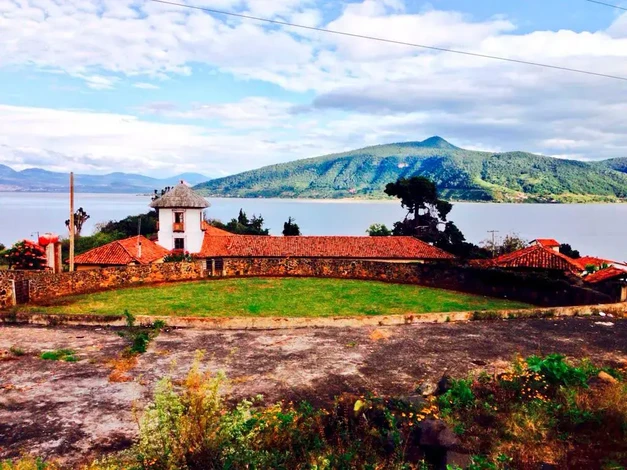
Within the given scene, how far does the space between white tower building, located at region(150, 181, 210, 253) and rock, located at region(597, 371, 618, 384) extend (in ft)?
115

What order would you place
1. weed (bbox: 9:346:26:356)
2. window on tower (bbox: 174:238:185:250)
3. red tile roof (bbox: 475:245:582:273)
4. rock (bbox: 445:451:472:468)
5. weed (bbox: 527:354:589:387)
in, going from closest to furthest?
rock (bbox: 445:451:472:468) < weed (bbox: 527:354:589:387) < weed (bbox: 9:346:26:356) < red tile roof (bbox: 475:245:582:273) < window on tower (bbox: 174:238:185:250)

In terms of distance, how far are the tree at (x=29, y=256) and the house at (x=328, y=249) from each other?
13.2 metres

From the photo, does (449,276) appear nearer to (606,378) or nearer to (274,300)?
(274,300)

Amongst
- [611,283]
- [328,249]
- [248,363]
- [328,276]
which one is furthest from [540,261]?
[248,363]

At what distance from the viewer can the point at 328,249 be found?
37.2 meters

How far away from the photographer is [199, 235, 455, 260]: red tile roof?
36531 millimetres

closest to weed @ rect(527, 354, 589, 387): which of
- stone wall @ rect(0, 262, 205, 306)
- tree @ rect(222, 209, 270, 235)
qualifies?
stone wall @ rect(0, 262, 205, 306)

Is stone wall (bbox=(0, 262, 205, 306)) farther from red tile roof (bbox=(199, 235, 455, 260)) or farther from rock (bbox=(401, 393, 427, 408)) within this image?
rock (bbox=(401, 393, 427, 408))

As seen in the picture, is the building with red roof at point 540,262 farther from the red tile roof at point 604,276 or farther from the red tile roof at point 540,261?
the red tile roof at point 604,276

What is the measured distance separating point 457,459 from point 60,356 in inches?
355

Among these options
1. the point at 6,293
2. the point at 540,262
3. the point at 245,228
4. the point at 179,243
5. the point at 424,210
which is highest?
the point at 424,210

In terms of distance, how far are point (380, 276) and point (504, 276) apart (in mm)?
7628

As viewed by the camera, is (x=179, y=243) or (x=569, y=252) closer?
(x=179, y=243)

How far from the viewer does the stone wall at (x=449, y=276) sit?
75.0ft
